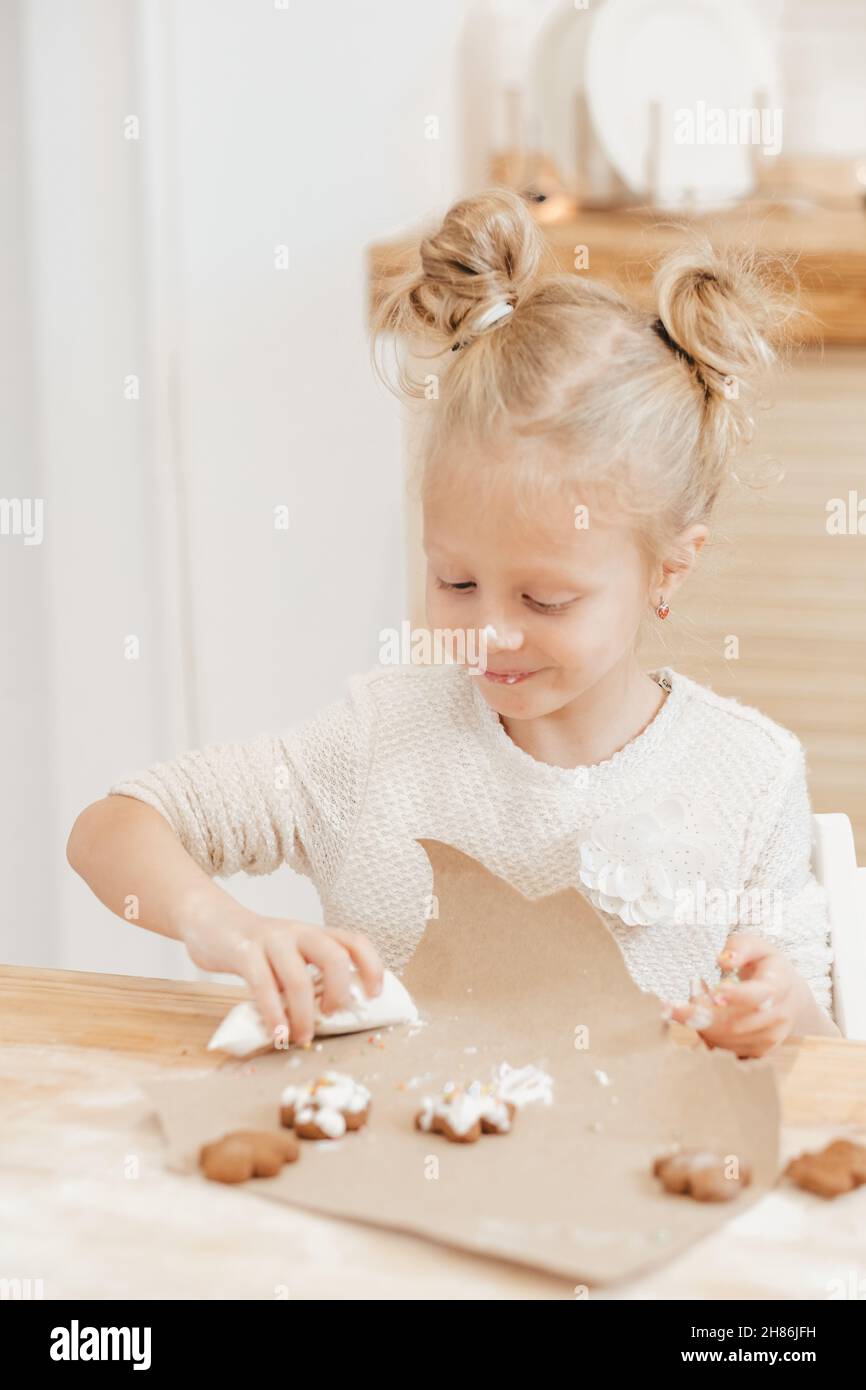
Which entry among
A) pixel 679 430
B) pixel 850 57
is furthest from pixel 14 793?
pixel 850 57

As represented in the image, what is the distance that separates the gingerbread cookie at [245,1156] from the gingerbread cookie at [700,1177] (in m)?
0.17

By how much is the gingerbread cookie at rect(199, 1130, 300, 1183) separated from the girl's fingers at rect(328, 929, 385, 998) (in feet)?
0.46

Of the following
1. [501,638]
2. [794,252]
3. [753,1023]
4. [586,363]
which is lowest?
[753,1023]

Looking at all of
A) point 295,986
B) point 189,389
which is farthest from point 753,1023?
point 189,389

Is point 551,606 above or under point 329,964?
above

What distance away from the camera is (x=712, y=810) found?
1.19 metres

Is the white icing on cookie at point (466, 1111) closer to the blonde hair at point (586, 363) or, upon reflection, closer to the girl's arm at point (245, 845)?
the girl's arm at point (245, 845)

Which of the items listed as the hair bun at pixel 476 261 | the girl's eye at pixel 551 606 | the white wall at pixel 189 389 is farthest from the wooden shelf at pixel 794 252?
the girl's eye at pixel 551 606

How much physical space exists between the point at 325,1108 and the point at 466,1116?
0.22 ft

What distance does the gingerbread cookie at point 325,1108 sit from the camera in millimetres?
702

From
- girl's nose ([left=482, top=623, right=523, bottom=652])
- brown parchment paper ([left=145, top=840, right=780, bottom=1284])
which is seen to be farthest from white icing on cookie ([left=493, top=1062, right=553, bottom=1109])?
girl's nose ([left=482, top=623, right=523, bottom=652])

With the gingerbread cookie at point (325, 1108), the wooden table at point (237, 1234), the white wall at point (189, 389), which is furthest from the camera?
the white wall at point (189, 389)

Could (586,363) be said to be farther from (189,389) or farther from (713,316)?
(189,389)

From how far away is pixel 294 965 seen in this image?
0.83 metres
